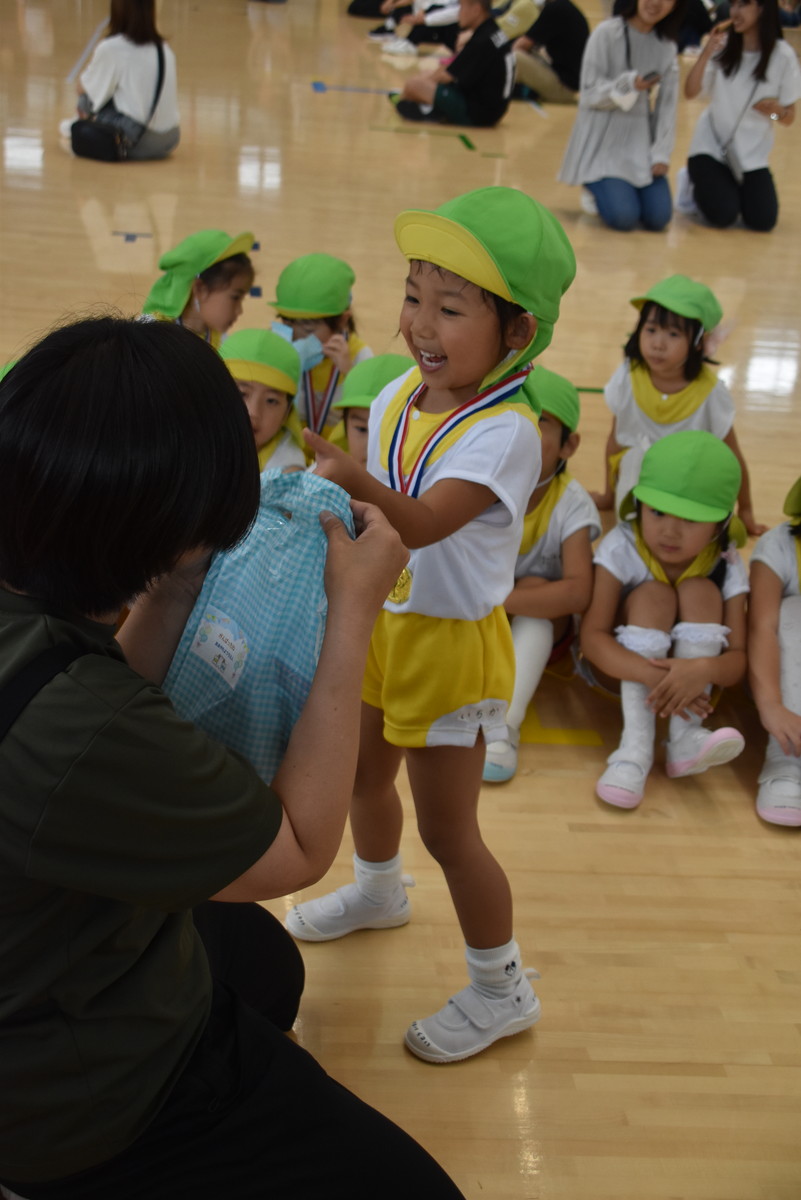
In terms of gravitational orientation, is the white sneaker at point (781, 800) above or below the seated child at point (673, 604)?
below

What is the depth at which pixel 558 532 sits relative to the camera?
244 centimetres

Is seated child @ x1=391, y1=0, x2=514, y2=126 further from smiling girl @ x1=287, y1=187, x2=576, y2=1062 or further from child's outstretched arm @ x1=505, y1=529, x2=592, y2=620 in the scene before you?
smiling girl @ x1=287, y1=187, x2=576, y2=1062

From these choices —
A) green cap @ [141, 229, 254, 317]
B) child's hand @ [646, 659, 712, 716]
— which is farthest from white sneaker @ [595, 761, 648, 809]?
green cap @ [141, 229, 254, 317]

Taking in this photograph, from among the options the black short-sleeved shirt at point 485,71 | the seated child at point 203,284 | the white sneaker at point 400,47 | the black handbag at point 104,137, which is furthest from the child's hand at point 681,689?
the white sneaker at point 400,47

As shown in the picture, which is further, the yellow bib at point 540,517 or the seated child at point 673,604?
the yellow bib at point 540,517

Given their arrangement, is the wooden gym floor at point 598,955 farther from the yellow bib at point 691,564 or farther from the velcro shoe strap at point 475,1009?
the yellow bib at point 691,564

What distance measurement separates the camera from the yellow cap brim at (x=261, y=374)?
239 centimetres

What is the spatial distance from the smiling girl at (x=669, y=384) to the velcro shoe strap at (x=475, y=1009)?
1.54 metres

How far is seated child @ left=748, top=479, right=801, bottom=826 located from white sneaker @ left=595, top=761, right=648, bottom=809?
0.23 metres

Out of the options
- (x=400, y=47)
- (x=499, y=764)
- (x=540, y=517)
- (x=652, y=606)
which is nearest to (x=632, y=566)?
(x=652, y=606)

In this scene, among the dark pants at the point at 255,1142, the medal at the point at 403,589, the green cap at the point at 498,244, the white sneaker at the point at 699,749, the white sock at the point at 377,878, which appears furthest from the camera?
the white sneaker at the point at 699,749

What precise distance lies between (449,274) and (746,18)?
485 centimetres

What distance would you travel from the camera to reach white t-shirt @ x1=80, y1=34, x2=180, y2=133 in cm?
561

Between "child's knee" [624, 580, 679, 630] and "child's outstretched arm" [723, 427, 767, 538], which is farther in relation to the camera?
"child's outstretched arm" [723, 427, 767, 538]
